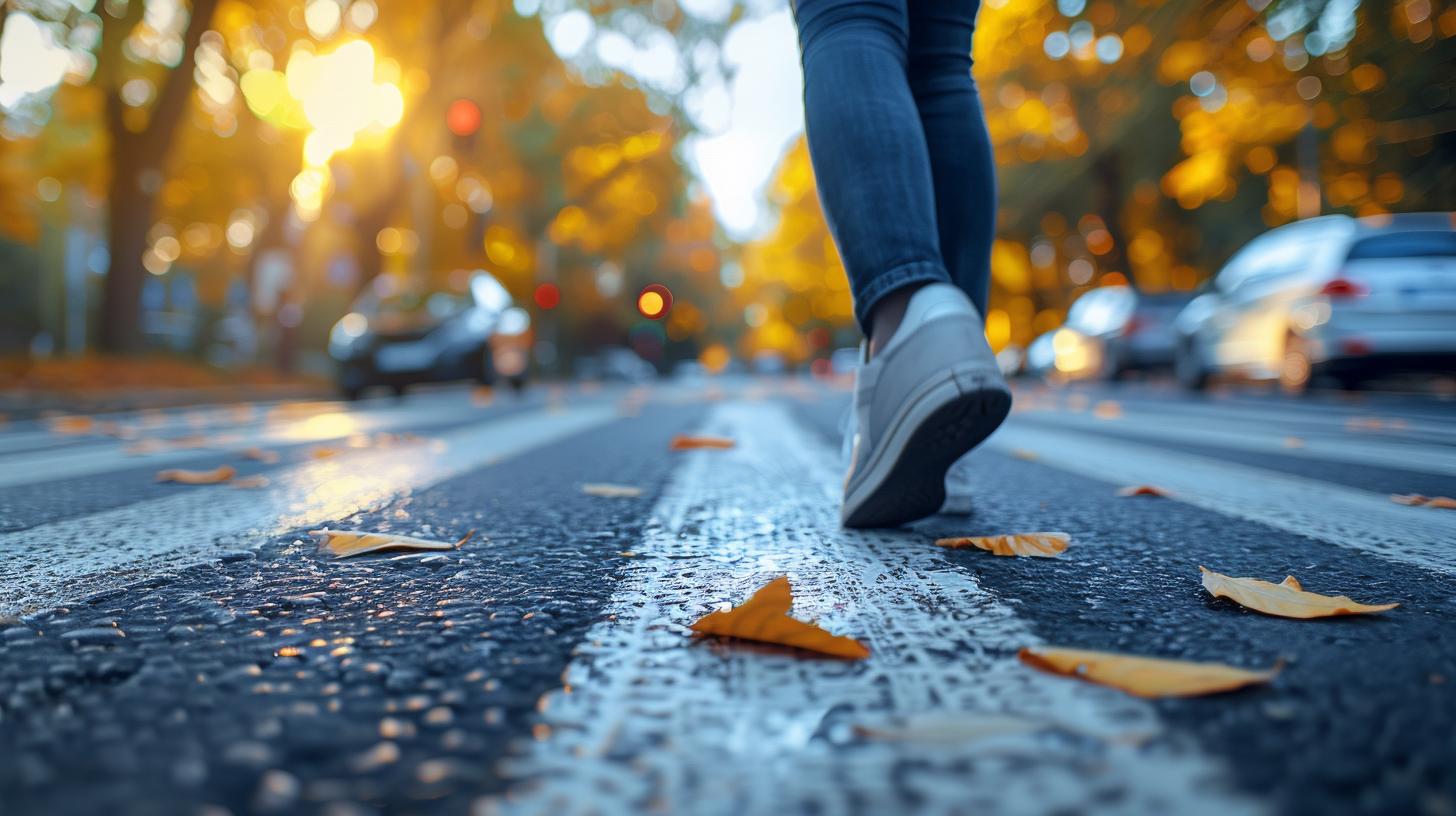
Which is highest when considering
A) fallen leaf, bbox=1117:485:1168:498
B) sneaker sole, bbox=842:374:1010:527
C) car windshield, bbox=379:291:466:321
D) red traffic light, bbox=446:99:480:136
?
red traffic light, bbox=446:99:480:136

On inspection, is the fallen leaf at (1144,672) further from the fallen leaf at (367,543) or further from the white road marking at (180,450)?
the white road marking at (180,450)

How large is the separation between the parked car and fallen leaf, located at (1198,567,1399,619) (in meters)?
9.74

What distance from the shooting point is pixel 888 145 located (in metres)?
1.69

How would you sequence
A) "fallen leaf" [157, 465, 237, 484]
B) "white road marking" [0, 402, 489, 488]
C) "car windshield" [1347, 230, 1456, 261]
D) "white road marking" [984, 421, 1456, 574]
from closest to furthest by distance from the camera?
"white road marking" [984, 421, 1456, 574] < "fallen leaf" [157, 465, 237, 484] < "white road marking" [0, 402, 489, 488] < "car windshield" [1347, 230, 1456, 261]

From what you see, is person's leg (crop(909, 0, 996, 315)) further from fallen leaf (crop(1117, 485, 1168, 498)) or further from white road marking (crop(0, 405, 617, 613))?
white road marking (crop(0, 405, 617, 613))

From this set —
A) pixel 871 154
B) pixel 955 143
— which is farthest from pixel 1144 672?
pixel 955 143

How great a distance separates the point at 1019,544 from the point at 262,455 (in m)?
2.60

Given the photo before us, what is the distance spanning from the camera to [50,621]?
3.52 ft

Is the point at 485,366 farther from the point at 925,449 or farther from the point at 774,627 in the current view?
the point at 774,627

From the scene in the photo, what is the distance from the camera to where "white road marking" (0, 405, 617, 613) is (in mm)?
1328

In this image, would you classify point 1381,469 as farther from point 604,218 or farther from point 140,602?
point 604,218

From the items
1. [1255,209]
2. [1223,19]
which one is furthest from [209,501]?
[1255,209]

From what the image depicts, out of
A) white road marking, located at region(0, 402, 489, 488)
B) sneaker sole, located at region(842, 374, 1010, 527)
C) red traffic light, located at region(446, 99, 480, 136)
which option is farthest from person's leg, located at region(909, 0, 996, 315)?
red traffic light, located at region(446, 99, 480, 136)

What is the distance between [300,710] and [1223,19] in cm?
1132
